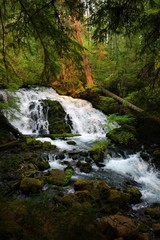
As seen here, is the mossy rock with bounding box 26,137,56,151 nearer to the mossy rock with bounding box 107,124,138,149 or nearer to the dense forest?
the dense forest

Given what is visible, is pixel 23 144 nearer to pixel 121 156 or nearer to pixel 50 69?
pixel 121 156

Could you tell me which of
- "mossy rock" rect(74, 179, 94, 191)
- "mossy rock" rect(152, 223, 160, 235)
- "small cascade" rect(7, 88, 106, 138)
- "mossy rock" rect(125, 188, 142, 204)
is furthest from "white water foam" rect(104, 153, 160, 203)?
"small cascade" rect(7, 88, 106, 138)

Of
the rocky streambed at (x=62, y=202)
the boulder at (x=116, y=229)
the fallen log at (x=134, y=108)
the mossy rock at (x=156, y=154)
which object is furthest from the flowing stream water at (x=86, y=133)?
the boulder at (x=116, y=229)

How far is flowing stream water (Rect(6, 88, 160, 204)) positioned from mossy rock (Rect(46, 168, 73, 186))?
1.70ft

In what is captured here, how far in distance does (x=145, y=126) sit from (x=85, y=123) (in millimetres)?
3723

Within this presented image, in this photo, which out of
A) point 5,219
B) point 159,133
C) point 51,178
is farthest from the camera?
point 159,133

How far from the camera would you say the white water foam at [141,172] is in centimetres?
798

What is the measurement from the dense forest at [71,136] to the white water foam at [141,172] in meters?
0.33

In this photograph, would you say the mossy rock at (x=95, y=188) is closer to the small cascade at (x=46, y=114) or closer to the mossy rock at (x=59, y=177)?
the mossy rock at (x=59, y=177)

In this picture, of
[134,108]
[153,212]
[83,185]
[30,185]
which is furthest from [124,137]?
[30,185]

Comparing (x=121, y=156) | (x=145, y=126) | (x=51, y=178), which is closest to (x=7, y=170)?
(x=51, y=178)

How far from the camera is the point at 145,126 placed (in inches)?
554

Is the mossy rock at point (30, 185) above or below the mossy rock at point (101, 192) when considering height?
above

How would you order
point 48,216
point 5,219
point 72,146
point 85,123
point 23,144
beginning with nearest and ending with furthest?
point 5,219
point 48,216
point 23,144
point 72,146
point 85,123
